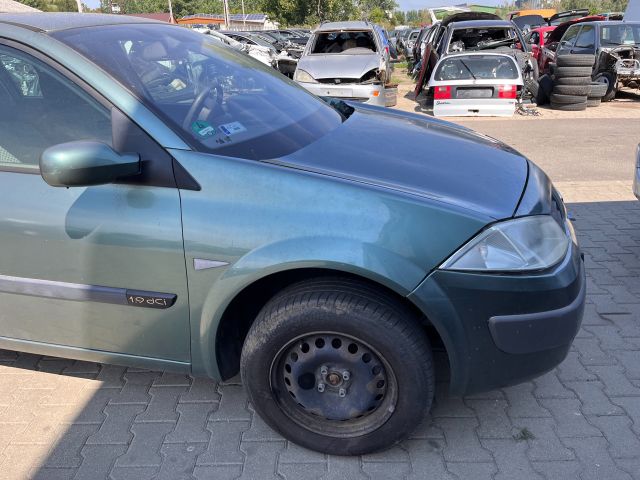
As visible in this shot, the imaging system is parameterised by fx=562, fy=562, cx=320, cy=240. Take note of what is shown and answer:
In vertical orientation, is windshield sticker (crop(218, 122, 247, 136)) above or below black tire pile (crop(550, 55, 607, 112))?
above

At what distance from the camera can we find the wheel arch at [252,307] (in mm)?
2143

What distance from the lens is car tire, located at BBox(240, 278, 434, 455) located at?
2.11 m

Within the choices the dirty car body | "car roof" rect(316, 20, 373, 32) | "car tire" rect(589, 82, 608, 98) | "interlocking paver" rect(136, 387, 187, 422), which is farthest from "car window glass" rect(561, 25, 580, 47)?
"interlocking paver" rect(136, 387, 187, 422)

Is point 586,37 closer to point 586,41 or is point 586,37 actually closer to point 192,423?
point 586,41

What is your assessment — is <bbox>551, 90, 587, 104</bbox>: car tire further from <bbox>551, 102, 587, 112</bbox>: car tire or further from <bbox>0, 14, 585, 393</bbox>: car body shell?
<bbox>0, 14, 585, 393</bbox>: car body shell

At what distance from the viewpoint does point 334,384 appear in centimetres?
230

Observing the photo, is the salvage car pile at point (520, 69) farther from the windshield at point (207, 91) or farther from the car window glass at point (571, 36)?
the windshield at point (207, 91)

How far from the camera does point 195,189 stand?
2131mm

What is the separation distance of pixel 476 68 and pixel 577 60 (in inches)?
73.8

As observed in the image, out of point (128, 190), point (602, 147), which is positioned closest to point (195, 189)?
point (128, 190)

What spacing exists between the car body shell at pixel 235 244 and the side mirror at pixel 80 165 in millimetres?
124

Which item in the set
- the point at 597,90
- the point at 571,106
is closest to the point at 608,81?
the point at 597,90

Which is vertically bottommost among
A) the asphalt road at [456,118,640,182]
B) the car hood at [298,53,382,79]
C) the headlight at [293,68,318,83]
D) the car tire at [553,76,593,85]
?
the asphalt road at [456,118,640,182]

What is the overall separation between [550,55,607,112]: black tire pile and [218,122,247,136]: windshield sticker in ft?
32.1
